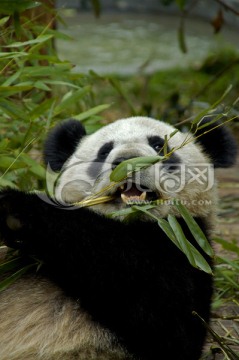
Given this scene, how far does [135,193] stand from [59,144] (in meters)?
0.85

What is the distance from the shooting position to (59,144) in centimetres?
448

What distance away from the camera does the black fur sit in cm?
323

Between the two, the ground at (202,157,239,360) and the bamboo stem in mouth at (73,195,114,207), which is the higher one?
the bamboo stem in mouth at (73,195,114,207)

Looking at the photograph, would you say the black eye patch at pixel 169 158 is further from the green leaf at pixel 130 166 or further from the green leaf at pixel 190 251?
the green leaf at pixel 190 251

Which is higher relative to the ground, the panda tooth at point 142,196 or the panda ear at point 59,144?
the panda ear at point 59,144

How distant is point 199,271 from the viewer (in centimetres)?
364

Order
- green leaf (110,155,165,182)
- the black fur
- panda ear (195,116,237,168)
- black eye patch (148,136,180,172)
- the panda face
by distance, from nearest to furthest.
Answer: the black fur → green leaf (110,155,165,182) → the panda face → black eye patch (148,136,180,172) → panda ear (195,116,237,168)

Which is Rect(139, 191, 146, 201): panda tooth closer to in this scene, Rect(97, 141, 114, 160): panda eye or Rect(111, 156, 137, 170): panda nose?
Rect(111, 156, 137, 170): panda nose

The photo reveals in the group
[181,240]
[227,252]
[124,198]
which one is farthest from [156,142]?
[227,252]

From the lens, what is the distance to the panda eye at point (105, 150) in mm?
4227

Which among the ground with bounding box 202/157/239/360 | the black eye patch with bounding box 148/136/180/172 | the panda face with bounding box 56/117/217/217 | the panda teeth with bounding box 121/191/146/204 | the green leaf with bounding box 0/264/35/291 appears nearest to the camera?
the green leaf with bounding box 0/264/35/291

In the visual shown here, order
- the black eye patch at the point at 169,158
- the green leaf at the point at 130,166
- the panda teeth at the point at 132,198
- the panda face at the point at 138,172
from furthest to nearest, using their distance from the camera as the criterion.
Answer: the black eye patch at the point at 169,158 → the panda face at the point at 138,172 → the panda teeth at the point at 132,198 → the green leaf at the point at 130,166

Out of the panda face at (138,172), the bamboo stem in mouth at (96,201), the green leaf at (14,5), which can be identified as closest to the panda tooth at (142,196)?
the panda face at (138,172)

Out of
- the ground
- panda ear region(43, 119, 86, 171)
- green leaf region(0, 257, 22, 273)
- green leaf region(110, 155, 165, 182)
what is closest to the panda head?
panda ear region(43, 119, 86, 171)
